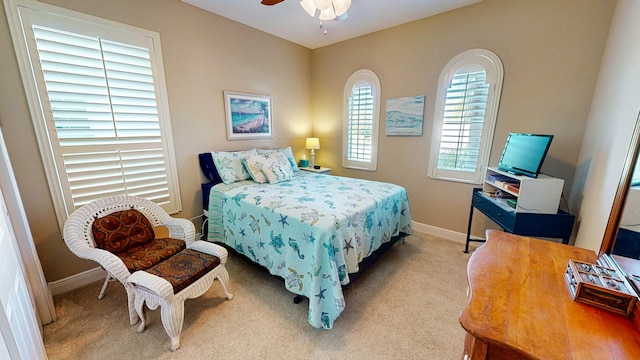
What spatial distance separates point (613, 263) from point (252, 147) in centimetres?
353

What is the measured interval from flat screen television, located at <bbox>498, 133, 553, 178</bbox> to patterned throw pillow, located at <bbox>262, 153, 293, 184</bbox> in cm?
241

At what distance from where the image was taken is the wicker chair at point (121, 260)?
1569 mm

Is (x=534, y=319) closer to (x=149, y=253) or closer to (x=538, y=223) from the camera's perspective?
(x=538, y=223)

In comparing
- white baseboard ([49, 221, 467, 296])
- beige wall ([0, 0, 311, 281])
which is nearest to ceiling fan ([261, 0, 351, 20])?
beige wall ([0, 0, 311, 281])

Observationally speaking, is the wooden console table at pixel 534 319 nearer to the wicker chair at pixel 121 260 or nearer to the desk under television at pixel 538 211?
the desk under television at pixel 538 211

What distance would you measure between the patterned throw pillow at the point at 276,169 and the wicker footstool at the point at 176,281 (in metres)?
1.15

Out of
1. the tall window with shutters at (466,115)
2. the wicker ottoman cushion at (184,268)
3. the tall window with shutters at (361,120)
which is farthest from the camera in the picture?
the tall window with shutters at (361,120)

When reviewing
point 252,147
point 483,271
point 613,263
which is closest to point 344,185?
point 252,147

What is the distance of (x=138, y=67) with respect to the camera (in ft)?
7.71

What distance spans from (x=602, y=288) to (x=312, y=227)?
4.56 feet

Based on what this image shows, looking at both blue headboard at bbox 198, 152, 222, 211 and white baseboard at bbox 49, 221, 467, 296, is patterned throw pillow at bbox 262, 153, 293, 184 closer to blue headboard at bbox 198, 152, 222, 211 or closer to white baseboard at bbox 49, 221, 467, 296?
blue headboard at bbox 198, 152, 222, 211

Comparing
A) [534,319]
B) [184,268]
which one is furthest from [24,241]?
[534,319]

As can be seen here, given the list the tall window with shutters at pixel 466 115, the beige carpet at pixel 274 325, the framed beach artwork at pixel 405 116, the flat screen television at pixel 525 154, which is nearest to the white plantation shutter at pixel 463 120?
the tall window with shutters at pixel 466 115

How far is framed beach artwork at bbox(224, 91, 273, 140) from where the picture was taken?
126 inches
